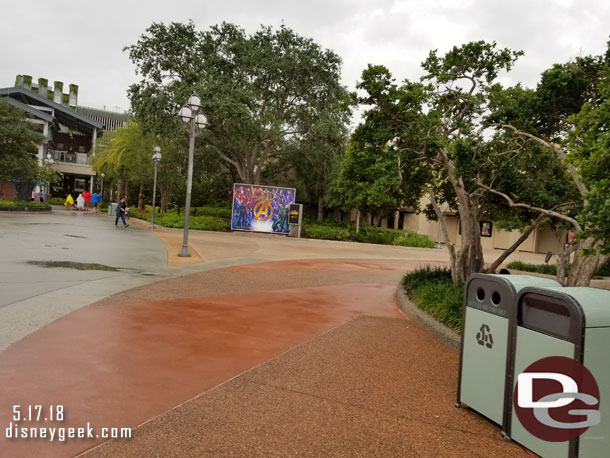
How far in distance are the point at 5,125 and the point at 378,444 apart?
35.3 metres

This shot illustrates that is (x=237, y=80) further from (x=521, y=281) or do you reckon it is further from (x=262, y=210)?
(x=521, y=281)

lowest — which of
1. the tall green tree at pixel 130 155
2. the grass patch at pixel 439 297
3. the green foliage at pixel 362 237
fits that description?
the grass patch at pixel 439 297

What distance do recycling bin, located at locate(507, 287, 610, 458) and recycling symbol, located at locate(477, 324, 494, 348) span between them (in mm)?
258

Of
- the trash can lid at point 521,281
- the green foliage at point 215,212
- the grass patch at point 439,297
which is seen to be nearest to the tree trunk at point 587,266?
the grass patch at point 439,297

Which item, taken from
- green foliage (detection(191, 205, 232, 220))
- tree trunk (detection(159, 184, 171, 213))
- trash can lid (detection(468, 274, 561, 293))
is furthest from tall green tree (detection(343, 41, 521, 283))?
tree trunk (detection(159, 184, 171, 213))

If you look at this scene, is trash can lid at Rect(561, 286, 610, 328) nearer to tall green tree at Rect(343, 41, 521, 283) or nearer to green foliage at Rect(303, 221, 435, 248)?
tall green tree at Rect(343, 41, 521, 283)

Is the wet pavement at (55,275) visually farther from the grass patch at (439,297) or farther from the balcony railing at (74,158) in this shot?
the balcony railing at (74,158)

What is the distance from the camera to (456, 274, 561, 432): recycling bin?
3332 millimetres

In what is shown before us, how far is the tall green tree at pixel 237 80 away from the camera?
24625 millimetres

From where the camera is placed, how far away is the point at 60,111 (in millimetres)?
50406

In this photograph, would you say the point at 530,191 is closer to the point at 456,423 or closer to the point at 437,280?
the point at 437,280

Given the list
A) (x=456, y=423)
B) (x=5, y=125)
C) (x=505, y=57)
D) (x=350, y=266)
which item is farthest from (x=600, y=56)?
(x=5, y=125)

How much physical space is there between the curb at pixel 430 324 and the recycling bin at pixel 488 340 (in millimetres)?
1938

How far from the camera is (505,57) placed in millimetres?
8781
